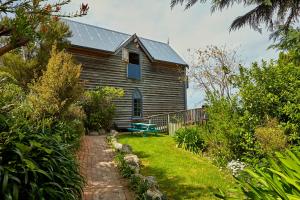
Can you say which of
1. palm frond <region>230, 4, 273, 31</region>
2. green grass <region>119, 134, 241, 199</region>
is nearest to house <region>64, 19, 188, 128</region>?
green grass <region>119, 134, 241, 199</region>

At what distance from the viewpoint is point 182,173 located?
8.78 m

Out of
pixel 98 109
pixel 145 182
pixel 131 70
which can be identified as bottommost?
pixel 145 182

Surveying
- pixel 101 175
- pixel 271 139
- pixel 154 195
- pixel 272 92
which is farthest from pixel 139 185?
pixel 272 92

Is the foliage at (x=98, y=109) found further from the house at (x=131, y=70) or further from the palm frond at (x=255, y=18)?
the palm frond at (x=255, y=18)

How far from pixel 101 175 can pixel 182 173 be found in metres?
2.32

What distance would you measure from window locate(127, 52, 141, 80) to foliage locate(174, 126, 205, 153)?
9.84 meters

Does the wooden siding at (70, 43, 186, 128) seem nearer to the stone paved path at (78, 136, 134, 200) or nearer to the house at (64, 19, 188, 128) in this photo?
the house at (64, 19, 188, 128)

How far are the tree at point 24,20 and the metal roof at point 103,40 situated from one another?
14.4 metres

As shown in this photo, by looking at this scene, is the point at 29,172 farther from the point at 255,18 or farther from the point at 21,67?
the point at 21,67

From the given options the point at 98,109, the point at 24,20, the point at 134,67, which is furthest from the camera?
the point at 134,67

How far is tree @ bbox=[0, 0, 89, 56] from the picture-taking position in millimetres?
2986

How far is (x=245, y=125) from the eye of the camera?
944 centimetres

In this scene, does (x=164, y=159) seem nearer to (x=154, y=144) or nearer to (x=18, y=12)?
(x=154, y=144)

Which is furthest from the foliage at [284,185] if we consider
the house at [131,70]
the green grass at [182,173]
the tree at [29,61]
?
the house at [131,70]
